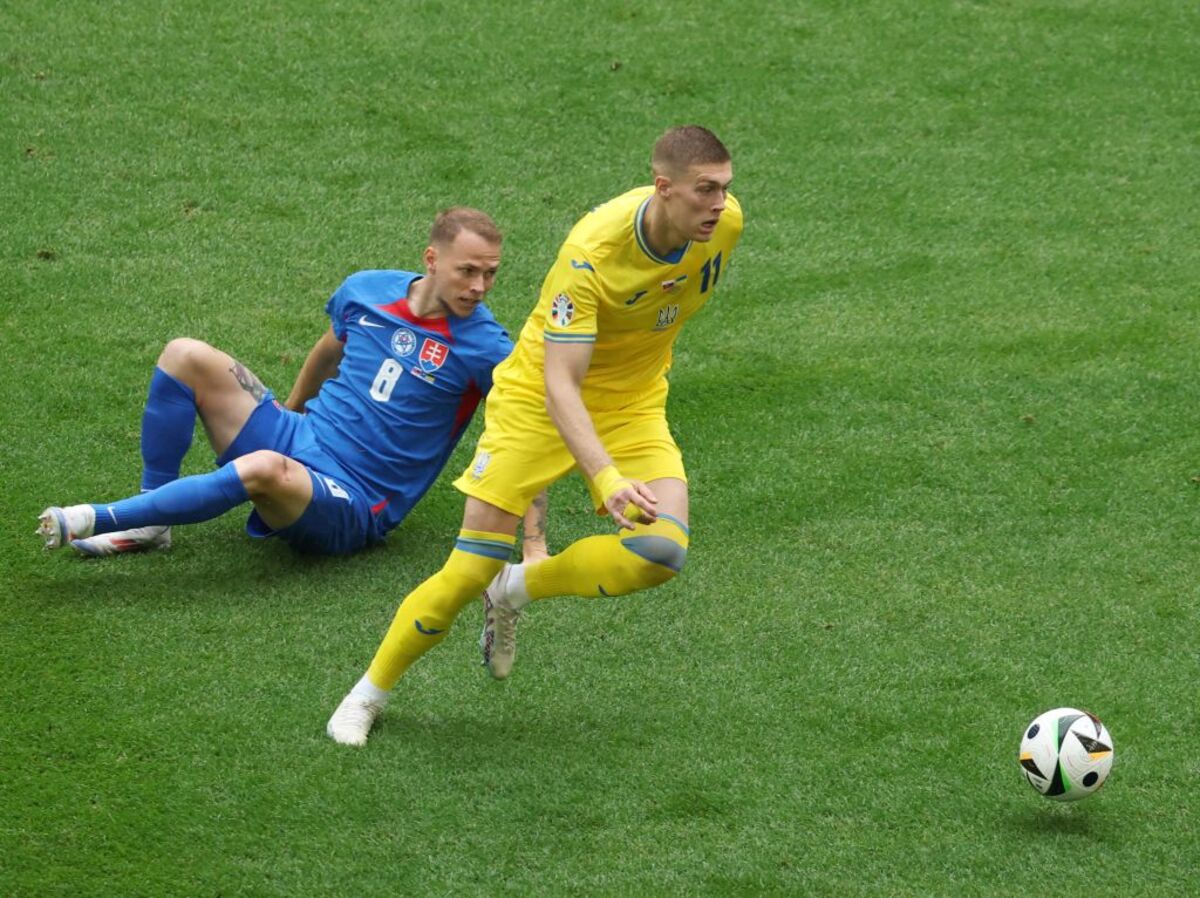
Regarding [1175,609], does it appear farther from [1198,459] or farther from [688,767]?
[688,767]

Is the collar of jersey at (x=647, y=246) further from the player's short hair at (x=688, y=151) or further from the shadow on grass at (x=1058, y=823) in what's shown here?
the shadow on grass at (x=1058, y=823)

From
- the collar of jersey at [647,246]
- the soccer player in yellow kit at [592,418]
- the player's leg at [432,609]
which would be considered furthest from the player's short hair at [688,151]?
the player's leg at [432,609]

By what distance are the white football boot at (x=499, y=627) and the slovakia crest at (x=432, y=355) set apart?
1093 millimetres

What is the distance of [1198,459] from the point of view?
6.80 meters

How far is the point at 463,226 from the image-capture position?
5.73 metres

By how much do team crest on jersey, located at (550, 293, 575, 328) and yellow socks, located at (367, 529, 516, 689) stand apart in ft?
2.15

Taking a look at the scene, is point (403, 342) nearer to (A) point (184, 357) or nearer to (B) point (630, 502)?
(A) point (184, 357)

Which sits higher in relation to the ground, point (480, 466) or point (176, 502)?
point (480, 466)

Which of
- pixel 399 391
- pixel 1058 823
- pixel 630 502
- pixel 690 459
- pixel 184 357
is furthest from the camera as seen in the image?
pixel 690 459

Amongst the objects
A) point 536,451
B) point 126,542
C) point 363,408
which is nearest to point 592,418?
point 536,451

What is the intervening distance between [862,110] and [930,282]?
176 cm

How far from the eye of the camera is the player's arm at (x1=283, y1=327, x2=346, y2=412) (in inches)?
245

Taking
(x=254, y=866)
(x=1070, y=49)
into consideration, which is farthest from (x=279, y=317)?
(x=1070, y=49)

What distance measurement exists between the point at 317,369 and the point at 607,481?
2125 millimetres
